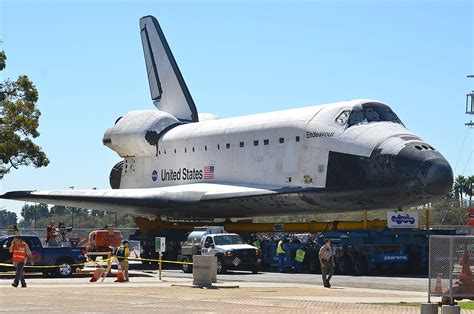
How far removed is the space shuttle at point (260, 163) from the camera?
29328 millimetres

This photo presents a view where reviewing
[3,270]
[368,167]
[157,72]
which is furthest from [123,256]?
[157,72]

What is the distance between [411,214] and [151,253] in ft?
38.6

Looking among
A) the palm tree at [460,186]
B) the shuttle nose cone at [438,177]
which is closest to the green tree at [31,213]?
the palm tree at [460,186]

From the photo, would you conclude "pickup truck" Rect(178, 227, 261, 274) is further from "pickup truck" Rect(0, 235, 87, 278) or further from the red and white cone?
the red and white cone

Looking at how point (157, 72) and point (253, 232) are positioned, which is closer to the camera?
point (253, 232)

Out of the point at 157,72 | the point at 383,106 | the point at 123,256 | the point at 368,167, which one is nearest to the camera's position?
the point at 123,256

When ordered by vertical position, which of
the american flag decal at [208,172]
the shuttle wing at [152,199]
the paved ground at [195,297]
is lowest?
the paved ground at [195,297]

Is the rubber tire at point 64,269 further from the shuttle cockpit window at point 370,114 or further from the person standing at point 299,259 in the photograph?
the shuttle cockpit window at point 370,114

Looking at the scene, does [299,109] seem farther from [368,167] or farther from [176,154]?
[176,154]

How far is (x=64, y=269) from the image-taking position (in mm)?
29672

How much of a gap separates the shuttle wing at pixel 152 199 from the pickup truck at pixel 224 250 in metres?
2.16

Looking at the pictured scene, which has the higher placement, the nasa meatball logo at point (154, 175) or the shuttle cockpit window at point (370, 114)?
the shuttle cockpit window at point (370, 114)

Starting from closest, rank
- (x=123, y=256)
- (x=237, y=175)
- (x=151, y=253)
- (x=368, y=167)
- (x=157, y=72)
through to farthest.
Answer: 1. (x=123, y=256)
2. (x=368, y=167)
3. (x=237, y=175)
4. (x=151, y=253)
5. (x=157, y=72)

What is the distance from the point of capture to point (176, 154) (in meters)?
40.4
